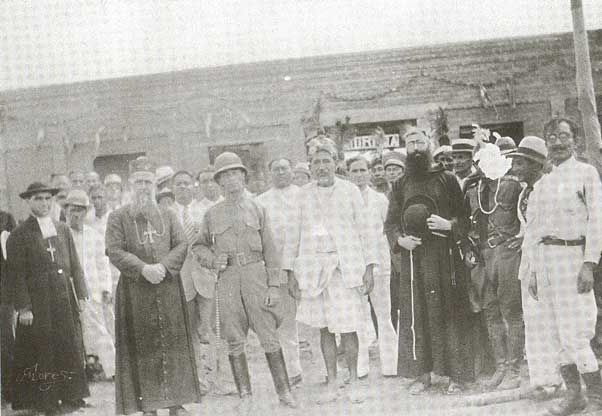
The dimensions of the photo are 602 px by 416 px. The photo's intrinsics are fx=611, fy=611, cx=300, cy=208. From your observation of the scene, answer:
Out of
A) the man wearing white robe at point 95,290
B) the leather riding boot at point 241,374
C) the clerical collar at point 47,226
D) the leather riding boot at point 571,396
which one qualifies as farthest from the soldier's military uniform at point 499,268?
the clerical collar at point 47,226

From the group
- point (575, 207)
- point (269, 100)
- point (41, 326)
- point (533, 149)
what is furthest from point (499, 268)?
point (41, 326)

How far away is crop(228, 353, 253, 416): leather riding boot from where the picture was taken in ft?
14.4

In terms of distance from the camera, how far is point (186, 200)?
4.89 meters

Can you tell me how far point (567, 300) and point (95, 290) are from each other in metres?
3.56

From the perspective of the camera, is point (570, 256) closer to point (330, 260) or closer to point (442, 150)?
point (442, 150)

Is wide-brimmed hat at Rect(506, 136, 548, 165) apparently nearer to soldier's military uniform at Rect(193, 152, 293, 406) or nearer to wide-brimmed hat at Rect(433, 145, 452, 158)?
wide-brimmed hat at Rect(433, 145, 452, 158)

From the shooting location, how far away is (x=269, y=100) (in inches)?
193

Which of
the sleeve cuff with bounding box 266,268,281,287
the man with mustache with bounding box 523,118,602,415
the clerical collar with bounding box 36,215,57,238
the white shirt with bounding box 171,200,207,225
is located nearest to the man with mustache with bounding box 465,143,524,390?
the man with mustache with bounding box 523,118,602,415

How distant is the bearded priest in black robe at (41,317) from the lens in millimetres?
4539

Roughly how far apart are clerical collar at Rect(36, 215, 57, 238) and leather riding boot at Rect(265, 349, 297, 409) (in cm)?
187

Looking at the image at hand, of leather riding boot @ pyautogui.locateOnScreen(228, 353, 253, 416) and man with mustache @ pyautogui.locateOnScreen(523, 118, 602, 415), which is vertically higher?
man with mustache @ pyautogui.locateOnScreen(523, 118, 602, 415)

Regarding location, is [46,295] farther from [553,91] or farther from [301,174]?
[553,91]

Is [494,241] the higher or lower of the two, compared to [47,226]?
lower
